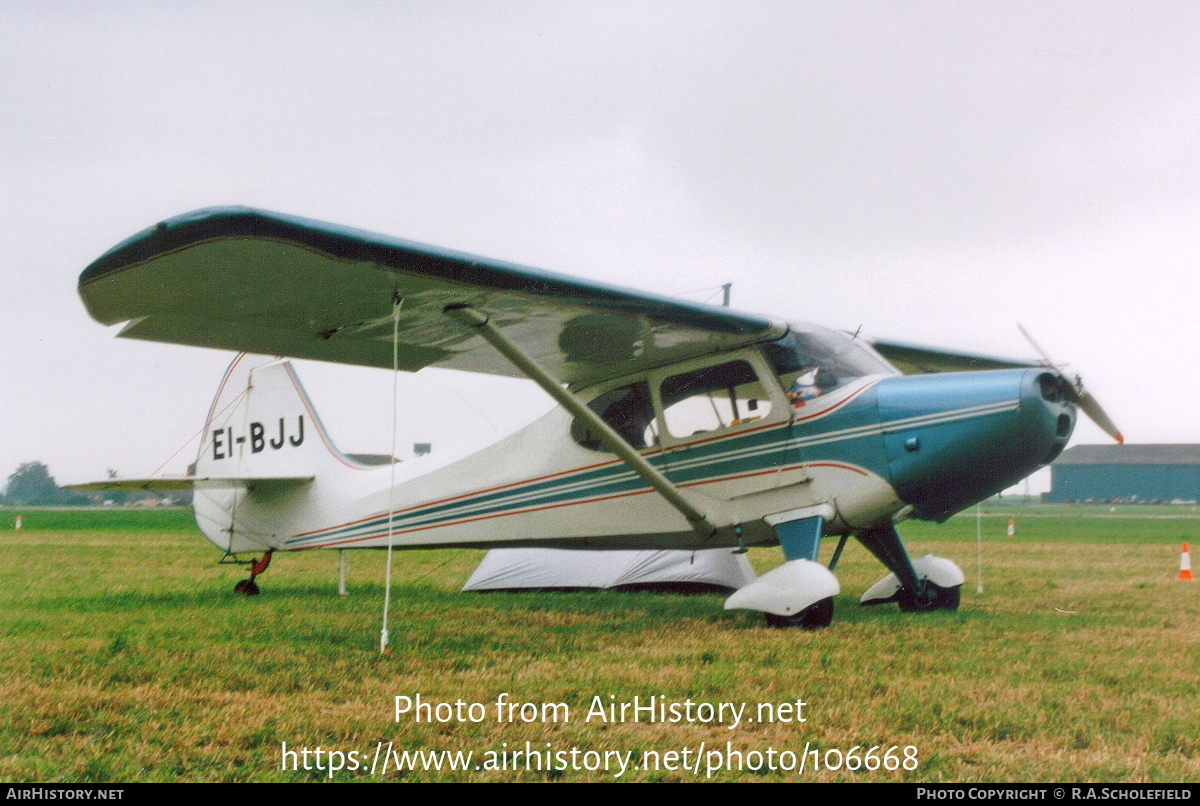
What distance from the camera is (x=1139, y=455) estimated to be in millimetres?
117125

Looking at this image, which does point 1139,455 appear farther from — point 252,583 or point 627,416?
point 252,583

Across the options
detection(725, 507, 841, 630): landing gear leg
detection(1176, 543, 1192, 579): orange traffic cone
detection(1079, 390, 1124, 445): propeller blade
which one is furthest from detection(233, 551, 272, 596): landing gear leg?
detection(1176, 543, 1192, 579): orange traffic cone

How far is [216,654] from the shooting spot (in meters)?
4.97

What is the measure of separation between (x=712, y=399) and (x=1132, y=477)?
12302 cm

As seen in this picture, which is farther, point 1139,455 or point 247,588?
point 1139,455

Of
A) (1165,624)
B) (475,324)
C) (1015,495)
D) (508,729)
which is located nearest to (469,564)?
(475,324)

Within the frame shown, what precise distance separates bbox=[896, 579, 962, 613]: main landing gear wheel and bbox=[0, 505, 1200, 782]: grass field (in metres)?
0.24

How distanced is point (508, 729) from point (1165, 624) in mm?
5594

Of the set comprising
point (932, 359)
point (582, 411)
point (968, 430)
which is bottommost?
point (968, 430)

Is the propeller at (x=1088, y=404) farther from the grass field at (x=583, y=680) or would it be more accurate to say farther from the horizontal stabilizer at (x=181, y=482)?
the horizontal stabilizer at (x=181, y=482)

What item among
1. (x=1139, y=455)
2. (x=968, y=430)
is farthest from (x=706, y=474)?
(x=1139, y=455)

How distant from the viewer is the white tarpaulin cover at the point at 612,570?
9.43 m

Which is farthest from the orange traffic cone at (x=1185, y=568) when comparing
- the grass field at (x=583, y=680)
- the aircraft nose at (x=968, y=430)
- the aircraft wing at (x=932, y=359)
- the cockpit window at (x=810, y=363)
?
the cockpit window at (x=810, y=363)
